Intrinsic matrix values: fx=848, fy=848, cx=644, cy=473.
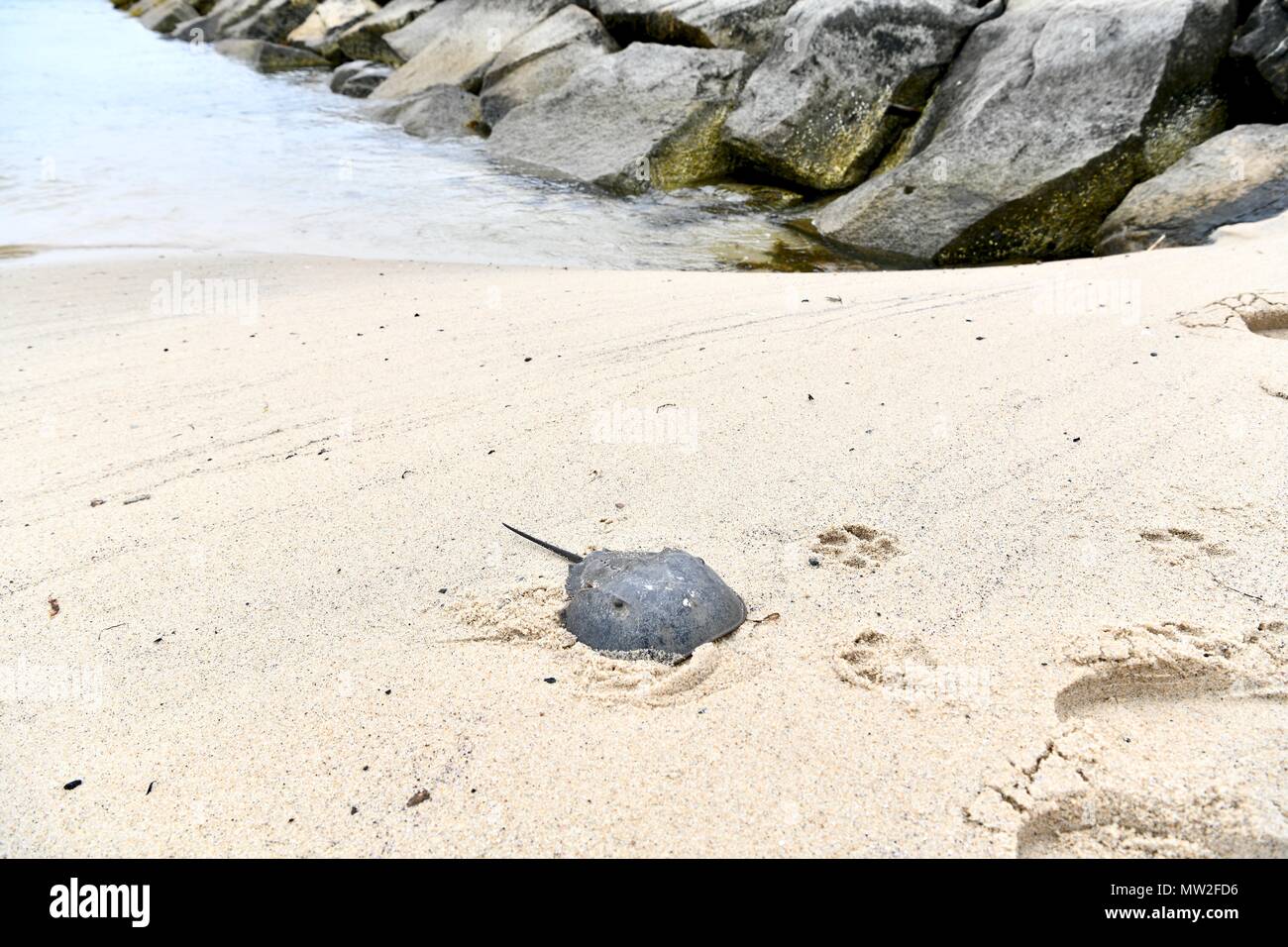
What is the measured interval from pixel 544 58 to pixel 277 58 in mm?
8124

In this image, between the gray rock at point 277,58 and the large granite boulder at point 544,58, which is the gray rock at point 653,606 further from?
the gray rock at point 277,58

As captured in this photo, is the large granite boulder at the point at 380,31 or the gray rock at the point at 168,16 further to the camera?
the gray rock at the point at 168,16

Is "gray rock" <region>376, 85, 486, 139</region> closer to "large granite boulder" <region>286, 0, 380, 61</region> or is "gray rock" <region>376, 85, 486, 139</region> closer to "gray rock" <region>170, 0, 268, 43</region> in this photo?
"large granite boulder" <region>286, 0, 380, 61</region>

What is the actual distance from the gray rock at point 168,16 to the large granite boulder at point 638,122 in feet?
49.5

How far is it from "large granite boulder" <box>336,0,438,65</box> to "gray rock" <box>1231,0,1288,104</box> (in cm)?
1086

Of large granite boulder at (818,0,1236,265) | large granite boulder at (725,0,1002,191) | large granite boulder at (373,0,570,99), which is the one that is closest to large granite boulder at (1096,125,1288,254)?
large granite boulder at (818,0,1236,265)

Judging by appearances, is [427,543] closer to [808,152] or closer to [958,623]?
[958,623]

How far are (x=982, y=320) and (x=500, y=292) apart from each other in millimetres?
2535

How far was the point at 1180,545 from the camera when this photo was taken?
233 centimetres

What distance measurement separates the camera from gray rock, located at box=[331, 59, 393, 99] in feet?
40.0

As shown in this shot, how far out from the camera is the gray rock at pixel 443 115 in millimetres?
9672

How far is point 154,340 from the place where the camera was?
13.4 feet

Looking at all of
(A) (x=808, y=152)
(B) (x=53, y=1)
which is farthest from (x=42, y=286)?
(B) (x=53, y=1)

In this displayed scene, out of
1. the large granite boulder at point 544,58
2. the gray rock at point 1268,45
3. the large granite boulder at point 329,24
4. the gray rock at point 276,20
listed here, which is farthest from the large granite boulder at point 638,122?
the gray rock at point 276,20
